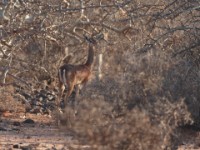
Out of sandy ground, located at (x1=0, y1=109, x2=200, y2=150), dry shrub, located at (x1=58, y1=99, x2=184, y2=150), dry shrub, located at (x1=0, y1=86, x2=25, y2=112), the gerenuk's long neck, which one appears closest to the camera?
dry shrub, located at (x1=58, y1=99, x2=184, y2=150)

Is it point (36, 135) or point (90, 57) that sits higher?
point (90, 57)

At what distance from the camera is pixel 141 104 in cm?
734

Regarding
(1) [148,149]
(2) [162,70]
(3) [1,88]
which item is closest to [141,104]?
(2) [162,70]

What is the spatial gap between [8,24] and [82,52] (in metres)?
3.69

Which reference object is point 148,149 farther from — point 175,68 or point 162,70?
point 175,68

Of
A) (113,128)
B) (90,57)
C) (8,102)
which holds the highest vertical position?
(90,57)

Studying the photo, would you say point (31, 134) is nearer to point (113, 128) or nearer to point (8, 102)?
point (8, 102)

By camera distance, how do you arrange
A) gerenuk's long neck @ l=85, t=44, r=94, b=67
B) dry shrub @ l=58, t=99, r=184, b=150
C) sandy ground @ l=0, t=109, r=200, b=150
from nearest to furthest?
dry shrub @ l=58, t=99, r=184, b=150 → sandy ground @ l=0, t=109, r=200, b=150 → gerenuk's long neck @ l=85, t=44, r=94, b=67

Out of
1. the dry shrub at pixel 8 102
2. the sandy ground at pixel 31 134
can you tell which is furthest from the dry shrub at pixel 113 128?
the dry shrub at pixel 8 102

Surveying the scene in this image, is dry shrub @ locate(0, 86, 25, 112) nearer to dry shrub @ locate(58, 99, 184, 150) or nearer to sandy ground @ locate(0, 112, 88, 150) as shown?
sandy ground @ locate(0, 112, 88, 150)

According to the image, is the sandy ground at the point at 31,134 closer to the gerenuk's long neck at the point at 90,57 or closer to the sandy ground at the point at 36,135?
the sandy ground at the point at 36,135

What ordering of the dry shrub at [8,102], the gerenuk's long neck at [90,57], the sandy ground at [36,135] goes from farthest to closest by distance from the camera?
the gerenuk's long neck at [90,57], the dry shrub at [8,102], the sandy ground at [36,135]

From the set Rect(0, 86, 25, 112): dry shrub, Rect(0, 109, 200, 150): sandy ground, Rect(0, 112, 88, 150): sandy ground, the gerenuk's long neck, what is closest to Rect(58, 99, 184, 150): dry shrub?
Rect(0, 109, 200, 150): sandy ground

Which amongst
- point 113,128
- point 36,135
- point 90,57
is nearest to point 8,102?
point 36,135
